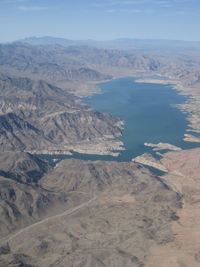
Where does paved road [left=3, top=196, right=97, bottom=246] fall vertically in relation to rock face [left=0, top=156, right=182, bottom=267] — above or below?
below

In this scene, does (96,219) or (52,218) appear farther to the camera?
(52,218)

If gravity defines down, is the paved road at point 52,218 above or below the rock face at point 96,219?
below

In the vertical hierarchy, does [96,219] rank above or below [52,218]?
above

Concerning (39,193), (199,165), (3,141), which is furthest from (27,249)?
(3,141)

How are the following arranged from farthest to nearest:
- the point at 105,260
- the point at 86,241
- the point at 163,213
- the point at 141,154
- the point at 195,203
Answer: the point at 141,154, the point at 195,203, the point at 163,213, the point at 86,241, the point at 105,260

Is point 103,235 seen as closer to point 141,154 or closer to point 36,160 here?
point 36,160

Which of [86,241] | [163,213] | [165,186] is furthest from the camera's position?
[165,186]

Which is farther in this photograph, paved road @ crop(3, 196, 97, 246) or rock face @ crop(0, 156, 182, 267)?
paved road @ crop(3, 196, 97, 246)

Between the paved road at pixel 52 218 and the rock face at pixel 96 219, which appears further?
the paved road at pixel 52 218
